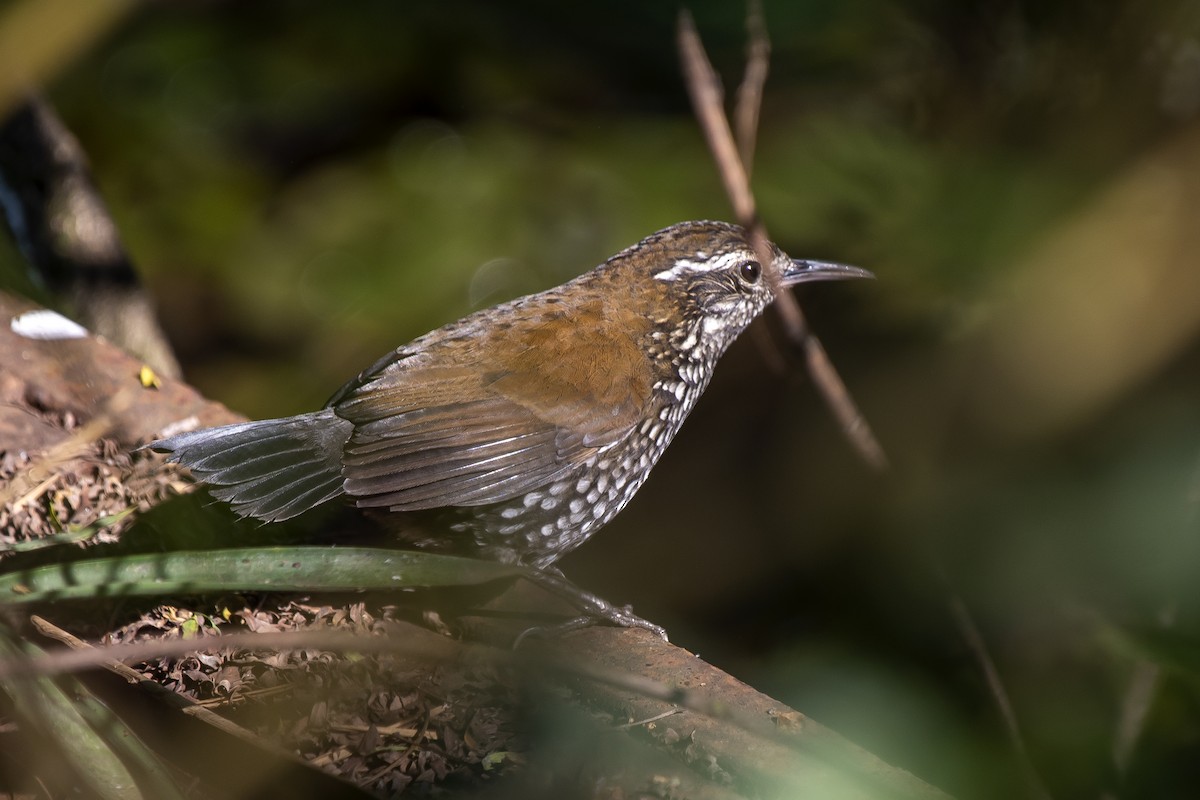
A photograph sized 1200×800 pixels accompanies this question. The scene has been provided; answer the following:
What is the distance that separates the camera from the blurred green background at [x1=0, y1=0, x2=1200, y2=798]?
378 cm

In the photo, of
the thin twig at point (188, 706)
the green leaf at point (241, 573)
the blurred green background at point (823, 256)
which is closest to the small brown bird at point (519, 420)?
the green leaf at point (241, 573)

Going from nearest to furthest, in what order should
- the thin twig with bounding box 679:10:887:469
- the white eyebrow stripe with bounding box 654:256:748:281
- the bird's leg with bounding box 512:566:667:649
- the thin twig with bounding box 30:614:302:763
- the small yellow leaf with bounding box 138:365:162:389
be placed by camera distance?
1. the thin twig with bounding box 30:614:302:763
2. the bird's leg with bounding box 512:566:667:649
3. the small yellow leaf with bounding box 138:365:162:389
4. the thin twig with bounding box 679:10:887:469
5. the white eyebrow stripe with bounding box 654:256:748:281

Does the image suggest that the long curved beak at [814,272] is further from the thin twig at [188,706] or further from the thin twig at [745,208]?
the thin twig at [188,706]

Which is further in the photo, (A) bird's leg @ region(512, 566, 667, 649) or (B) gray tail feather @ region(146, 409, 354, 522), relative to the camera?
(B) gray tail feather @ region(146, 409, 354, 522)

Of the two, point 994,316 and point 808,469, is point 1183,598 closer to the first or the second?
A: point 994,316

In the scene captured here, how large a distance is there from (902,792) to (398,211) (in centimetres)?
373

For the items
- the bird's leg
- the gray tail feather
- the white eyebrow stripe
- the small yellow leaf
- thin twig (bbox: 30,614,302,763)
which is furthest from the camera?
the white eyebrow stripe

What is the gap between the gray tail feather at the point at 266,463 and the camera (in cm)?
296

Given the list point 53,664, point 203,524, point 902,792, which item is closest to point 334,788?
point 53,664

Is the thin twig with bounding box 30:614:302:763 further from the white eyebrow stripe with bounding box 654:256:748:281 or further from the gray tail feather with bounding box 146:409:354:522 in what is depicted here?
the white eyebrow stripe with bounding box 654:256:748:281

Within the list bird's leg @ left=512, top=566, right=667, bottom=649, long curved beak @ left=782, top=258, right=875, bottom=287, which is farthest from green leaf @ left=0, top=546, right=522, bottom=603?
→ long curved beak @ left=782, top=258, right=875, bottom=287

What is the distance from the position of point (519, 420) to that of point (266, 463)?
69cm

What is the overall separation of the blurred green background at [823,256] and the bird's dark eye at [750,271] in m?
0.91

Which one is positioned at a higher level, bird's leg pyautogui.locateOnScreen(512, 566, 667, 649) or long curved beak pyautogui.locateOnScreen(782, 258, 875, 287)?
long curved beak pyautogui.locateOnScreen(782, 258, 875, 287)
